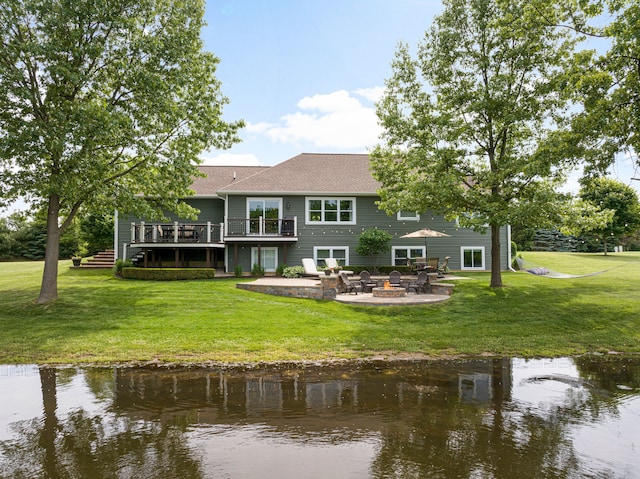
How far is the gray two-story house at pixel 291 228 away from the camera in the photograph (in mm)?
23344

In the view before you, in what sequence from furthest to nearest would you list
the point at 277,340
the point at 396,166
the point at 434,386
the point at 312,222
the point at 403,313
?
the point at 312,222 < the point at 396,166 < the point at 403,313 < the point at 277,340 < the point at 434,386

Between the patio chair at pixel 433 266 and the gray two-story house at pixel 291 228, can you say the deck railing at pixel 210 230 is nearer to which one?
the gray two-story house at pixel 291 228

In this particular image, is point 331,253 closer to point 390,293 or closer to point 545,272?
point 390,293

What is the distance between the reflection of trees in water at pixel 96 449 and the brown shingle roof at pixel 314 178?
18.6 metres

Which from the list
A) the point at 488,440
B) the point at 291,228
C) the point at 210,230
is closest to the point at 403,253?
the point at 291,228

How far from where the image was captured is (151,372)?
7934mm

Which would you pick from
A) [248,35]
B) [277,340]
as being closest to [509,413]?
[277,340]

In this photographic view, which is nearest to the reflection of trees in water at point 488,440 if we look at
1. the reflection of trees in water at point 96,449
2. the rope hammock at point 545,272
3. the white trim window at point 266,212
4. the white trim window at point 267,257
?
the reflection of trees in water at point 96,449

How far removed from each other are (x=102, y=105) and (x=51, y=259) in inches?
220

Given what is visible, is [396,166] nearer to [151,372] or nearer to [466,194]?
[466,194]

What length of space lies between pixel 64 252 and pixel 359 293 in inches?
1313

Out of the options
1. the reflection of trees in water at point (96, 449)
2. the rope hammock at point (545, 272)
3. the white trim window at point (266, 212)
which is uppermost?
the white trim window at point (266, 212)

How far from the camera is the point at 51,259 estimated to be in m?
14.6

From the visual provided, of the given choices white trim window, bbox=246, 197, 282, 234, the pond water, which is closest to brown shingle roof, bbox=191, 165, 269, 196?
white trim window, bbox=246, 197, 282, 234
